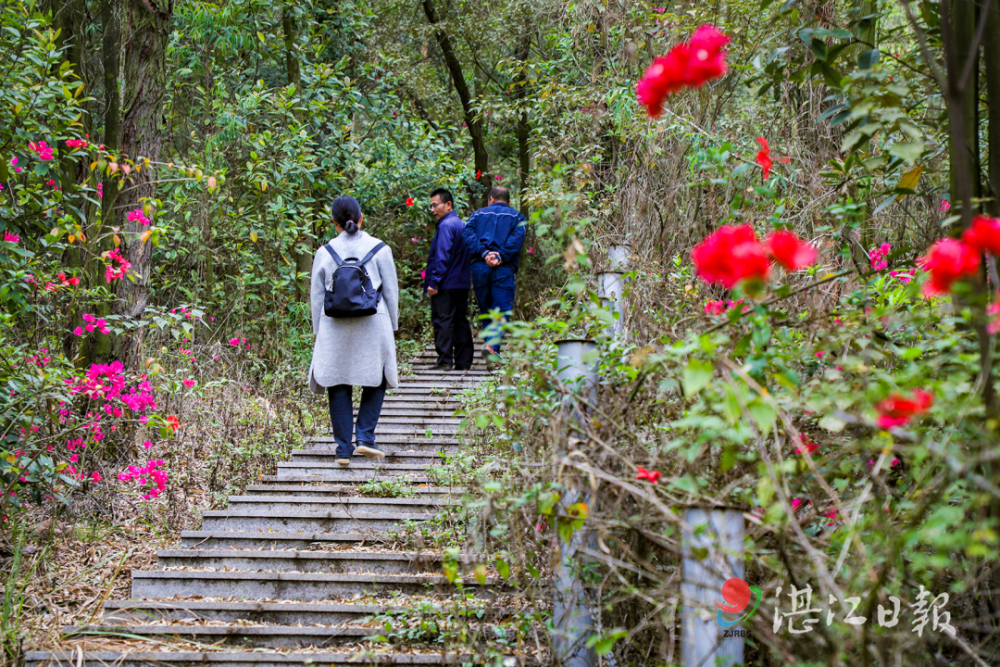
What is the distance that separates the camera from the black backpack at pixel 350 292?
5043mm

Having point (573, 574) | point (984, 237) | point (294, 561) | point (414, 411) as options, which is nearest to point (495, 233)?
point (414, 411)

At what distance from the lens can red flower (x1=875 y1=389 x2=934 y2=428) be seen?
61.7 inches

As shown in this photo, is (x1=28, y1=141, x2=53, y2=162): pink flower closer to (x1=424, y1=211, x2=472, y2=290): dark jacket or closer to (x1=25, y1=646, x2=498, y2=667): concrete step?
(x1=25, y1=646, x2=498, y2=667): concrete step

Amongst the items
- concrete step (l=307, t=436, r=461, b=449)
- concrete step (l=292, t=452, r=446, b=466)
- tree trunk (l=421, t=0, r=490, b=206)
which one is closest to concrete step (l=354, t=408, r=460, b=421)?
concrete step (l=307, t=436, r=461, b=449)

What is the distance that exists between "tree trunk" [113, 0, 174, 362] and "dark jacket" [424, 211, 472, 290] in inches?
105

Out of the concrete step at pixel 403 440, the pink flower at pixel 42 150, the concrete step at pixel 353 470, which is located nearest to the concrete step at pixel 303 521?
the concrete step at pixel 353 470

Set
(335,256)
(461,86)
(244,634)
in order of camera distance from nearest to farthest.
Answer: (244,634) < (335,256) < (461,86)

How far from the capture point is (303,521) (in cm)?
449

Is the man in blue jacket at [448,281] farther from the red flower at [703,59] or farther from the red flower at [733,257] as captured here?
the red flower at [733,257]

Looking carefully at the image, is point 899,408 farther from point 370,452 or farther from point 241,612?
point 370,452

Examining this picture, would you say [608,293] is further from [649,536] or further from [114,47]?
[114,47]

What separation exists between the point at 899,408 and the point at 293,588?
3.09 meters

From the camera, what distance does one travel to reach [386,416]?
6473mm

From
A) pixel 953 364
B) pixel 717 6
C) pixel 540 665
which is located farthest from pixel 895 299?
pixel 717 6
